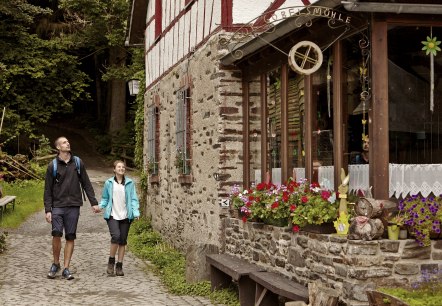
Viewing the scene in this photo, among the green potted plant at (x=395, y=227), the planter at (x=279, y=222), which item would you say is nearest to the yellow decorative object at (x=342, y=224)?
the green potted plant at (x=395, y=227)

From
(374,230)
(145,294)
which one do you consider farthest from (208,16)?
(374,230)

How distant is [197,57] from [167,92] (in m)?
2.85

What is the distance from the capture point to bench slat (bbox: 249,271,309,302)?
6.66m

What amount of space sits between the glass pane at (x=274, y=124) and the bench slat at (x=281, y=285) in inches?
66.3

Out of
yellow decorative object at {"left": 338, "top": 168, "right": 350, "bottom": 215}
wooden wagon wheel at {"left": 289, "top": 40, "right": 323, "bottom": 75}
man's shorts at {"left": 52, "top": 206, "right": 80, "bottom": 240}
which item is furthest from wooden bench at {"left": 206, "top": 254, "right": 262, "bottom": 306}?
wooden wagon wheel at {"left": 289, "top": 40, "right": 323, "bottom": 75}

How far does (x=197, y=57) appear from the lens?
11836 millimetres

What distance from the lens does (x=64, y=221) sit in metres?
10.1

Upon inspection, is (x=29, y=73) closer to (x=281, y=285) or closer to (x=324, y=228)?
(x=281, y=285)

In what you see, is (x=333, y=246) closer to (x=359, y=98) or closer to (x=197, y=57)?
(x=359, y=98)

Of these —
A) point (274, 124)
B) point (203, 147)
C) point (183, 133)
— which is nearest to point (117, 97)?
point (183, 133)

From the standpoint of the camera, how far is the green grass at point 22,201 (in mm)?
17047

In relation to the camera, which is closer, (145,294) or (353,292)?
(353,292)

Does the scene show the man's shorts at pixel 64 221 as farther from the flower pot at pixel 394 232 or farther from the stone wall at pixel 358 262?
the flower pot at pixel 394 232

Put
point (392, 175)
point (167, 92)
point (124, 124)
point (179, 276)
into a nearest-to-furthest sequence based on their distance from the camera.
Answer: point (392, 175) → point (179, 276) → point (167, 92) → point (124, 124)
